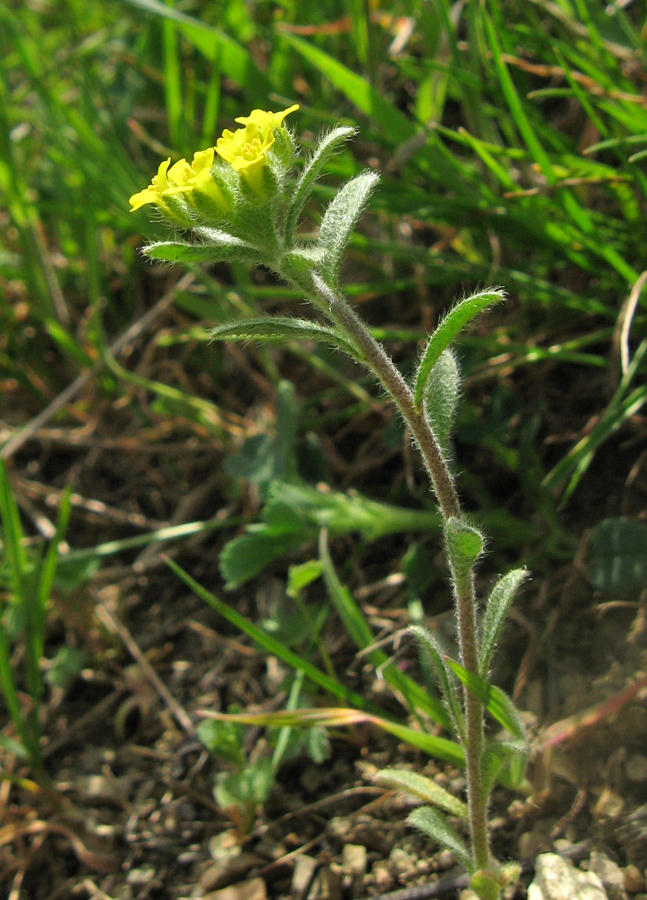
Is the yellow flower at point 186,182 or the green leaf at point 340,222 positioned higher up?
the yellow flower at point 186,182

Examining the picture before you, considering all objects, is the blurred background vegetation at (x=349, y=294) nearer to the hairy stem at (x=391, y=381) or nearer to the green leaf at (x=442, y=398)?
the green leaf at (x=442, y=398)

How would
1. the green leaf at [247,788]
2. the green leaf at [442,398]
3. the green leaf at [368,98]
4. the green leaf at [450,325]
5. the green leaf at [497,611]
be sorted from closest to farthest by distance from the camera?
the green leaf at [450,325], the green leaf at [497,611], the green leaf at [442,398], the green leaf at [247,788], the green leaf at [368,98]

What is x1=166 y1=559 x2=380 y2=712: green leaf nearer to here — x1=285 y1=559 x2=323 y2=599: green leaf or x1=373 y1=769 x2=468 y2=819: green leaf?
x1=285 y1=559 x2=323 y2=599: green leaf

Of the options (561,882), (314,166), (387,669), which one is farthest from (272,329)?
(561,882)

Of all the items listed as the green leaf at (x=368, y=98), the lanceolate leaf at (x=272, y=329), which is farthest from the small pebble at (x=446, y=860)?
the green leaf at (x=368, y=98)

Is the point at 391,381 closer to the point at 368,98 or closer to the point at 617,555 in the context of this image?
the point at 617,555

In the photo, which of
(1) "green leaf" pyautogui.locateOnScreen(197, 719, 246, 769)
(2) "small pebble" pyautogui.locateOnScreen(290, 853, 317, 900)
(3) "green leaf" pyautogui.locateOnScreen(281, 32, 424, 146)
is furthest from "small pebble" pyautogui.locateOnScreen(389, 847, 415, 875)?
(3) "green leaf" pyautogui.locateOnScreen(281, 32, 424, 146)

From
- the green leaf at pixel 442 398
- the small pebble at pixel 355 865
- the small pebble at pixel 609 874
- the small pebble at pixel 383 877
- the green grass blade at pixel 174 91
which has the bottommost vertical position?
the small pebble at pixel 609 874

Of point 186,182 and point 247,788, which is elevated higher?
point 186,182
